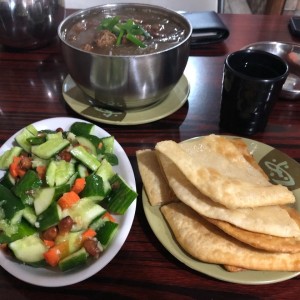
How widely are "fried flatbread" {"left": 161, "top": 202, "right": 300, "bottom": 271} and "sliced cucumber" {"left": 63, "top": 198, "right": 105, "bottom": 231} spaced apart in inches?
7.8

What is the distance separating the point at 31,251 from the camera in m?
0.81

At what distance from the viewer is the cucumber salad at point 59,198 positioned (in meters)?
0.82

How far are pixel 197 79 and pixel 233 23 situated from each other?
62 cm

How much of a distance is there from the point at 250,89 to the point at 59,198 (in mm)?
680

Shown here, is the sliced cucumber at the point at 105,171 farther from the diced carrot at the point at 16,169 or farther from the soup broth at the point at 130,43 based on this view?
the soup broth at the point at 130,43

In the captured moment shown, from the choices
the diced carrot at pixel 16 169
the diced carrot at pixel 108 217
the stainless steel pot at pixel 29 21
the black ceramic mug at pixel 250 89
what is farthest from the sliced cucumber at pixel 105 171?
the stainless steel pot at pixel 29 21

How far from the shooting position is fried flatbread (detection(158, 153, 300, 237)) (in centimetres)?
80

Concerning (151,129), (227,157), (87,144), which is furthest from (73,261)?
(151,129)

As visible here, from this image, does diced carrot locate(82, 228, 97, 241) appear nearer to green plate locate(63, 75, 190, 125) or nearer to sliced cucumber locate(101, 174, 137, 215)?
sliced cucumber locate(101, 174, 137, 215)

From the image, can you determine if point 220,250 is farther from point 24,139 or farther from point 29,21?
point 29,21

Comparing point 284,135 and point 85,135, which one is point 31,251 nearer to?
point 85,135

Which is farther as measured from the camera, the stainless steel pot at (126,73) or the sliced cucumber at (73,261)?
the stainless steel pot at (126,73)

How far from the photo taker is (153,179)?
3.26 feet

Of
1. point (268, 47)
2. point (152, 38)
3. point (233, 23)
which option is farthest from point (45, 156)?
point (233, 23)
